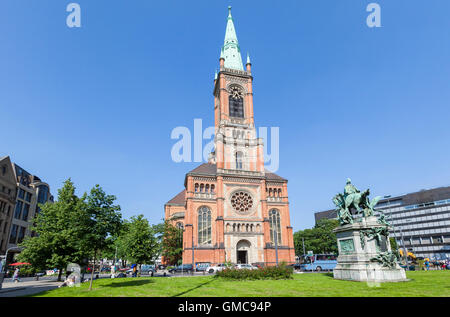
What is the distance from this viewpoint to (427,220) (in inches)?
3565

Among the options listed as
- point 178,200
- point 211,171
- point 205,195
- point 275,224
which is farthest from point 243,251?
point 178,200

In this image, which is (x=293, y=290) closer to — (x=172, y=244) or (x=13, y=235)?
(x=172, y=244)

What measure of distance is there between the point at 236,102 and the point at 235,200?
22185 mm

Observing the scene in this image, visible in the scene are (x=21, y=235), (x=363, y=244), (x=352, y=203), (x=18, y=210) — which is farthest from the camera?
(x=21, y=235)

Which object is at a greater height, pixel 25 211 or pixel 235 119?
pixel 235 119

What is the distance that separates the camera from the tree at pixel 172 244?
51.1 metres

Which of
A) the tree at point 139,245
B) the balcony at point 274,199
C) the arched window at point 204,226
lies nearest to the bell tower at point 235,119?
the balcony at point 274,199

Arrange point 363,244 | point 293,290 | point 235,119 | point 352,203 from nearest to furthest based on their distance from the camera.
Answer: point 293,290, point 363,244, point 352,203, point 235,119

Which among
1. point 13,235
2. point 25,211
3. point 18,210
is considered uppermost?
point 25,211

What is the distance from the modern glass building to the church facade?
52638 millimetres

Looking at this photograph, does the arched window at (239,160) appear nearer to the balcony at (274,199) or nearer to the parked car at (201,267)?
the balcony at (274,199)

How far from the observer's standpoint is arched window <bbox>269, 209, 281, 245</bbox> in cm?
4840

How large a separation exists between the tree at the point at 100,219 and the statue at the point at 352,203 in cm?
1451

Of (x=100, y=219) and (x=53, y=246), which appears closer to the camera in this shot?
(x=100, y=219)
